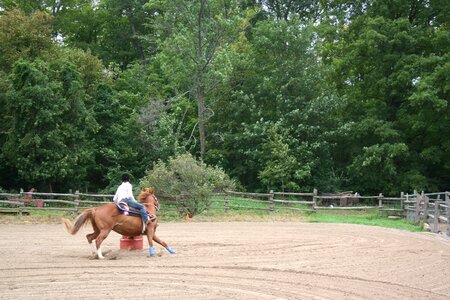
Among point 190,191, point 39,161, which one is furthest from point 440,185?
point 39,161

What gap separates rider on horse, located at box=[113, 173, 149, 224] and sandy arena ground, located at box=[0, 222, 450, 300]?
97 centimetres

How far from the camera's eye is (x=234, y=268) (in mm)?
10773

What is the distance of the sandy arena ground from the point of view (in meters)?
8.70

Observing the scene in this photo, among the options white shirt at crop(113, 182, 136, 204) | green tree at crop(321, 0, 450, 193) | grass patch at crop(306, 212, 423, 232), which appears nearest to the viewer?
white shirt at crop(113, 182, 136, 204)

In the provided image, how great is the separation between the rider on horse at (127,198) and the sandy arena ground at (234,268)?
38.0 inches

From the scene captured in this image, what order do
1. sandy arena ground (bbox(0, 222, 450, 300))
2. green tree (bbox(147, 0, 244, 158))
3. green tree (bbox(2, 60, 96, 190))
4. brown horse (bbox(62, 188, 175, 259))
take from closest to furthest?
sandy arena ground (bbox(0, 222, 450, 300)), brown horse (bbox(62, 188, 175, 259)), green tree (bbox(2, 60, 96, 190)), green tree (bbox(147, 0, 244, 158))

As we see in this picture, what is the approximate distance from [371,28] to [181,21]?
39.6 feet

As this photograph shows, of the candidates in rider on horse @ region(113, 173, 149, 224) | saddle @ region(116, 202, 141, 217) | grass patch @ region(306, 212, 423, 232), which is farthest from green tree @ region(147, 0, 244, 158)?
saddle @ region(116, 202, 141, 217)

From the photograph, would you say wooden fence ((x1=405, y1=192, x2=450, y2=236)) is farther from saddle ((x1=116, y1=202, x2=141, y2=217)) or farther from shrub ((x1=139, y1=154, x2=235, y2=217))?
saddle ((x1=116, y1=202, x2=141, y2=217))

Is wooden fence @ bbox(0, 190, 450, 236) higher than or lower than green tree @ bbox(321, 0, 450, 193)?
lower

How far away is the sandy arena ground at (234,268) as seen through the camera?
8.70 m

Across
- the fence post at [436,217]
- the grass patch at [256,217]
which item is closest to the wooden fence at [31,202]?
the grass patch at [256,217]

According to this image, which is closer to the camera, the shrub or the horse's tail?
the horse's tail

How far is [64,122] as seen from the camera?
3070 centimetres
